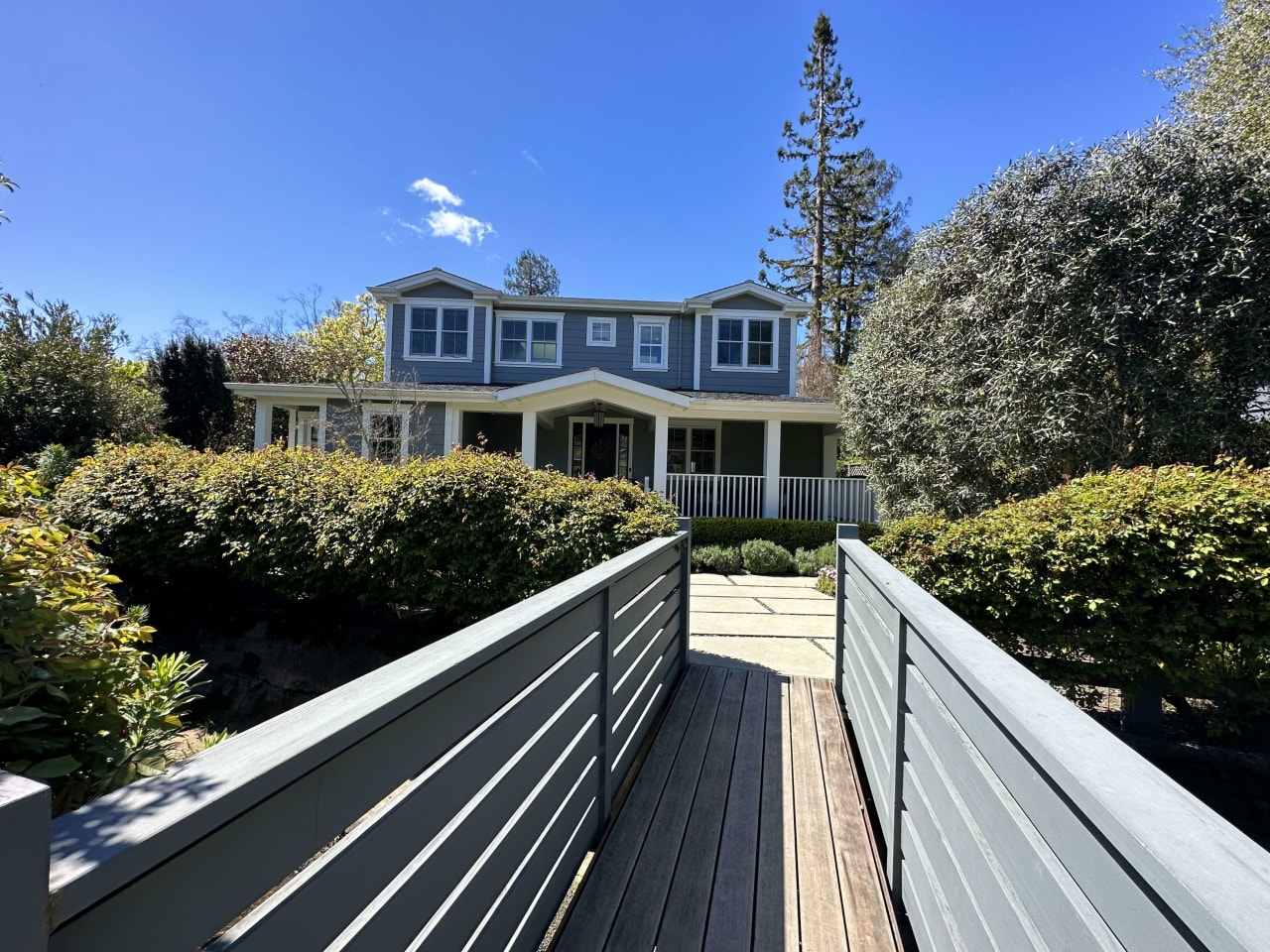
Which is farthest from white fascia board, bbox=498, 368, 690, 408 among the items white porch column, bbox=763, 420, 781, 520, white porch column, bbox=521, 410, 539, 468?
white porch column, bbox=763, 420, 781, 520

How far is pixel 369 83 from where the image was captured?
493 inches

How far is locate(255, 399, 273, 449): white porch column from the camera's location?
38.6 feet

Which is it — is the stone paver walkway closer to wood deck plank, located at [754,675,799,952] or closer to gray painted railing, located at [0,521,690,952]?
wood deck plank, located at [754,675,799,952]

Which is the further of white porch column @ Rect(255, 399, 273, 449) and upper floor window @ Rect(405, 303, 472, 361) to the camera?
upper floor window @ Rect(405, 303, 472, 361)

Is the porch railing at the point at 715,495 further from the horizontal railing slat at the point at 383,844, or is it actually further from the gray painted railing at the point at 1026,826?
the horizontal railing slat at the point at 383,844

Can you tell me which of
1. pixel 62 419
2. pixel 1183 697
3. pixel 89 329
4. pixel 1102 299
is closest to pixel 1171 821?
pixel 1183 697

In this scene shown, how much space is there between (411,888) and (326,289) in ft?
93.2

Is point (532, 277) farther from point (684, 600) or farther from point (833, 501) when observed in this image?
point (684, 600)

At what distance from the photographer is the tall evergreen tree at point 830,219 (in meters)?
19.8

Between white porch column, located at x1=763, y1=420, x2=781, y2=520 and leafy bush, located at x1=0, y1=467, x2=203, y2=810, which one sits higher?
white porch column, located at x1=763, y1=420, x2=781, y2=520

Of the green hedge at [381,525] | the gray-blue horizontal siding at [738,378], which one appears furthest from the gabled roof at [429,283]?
the green hedge at [381,525]

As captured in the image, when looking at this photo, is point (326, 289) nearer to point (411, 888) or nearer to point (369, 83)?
point (369, 83)

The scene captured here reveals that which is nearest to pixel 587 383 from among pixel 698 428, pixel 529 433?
pixel 529 433

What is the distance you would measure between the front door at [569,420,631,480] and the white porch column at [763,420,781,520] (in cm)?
388
